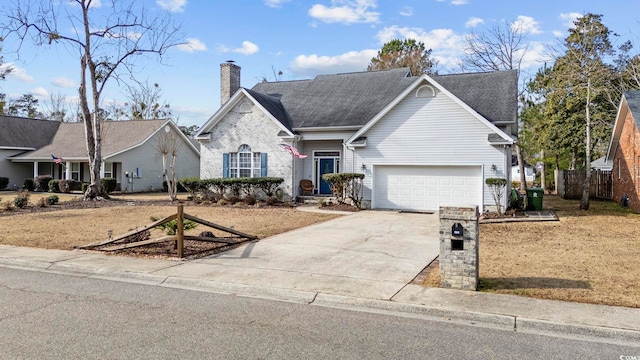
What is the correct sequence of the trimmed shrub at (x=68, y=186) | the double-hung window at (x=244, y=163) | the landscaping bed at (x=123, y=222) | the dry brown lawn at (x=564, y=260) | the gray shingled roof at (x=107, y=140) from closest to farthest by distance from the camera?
the dry brown lawn at (x=564, y=260) → the landscaping bed at (x=123, y=222) → the double-hung window at (x=244, y=163) → the trimmed shrub at (x=68, y=186) → the gray shingled roof at (x=107, y=140)

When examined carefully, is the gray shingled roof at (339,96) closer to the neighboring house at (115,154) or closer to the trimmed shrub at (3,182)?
the neighboring house at (115,154)

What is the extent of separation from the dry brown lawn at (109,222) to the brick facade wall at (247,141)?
11.2 feet

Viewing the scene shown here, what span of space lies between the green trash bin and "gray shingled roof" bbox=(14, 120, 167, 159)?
1060 inches

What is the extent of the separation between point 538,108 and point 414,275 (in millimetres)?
34852

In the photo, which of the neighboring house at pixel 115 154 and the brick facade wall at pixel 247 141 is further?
the neighboring house at pixel 115 154

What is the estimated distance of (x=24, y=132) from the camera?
38438mm

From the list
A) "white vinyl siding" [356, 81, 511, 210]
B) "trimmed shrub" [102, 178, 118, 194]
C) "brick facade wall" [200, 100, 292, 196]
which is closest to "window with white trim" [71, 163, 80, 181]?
"trimmed shrub" [102, 178, 118, 194]

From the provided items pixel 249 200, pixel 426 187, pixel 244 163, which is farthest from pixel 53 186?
pixel 426 187

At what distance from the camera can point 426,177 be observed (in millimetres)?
19875

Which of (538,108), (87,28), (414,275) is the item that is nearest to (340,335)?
(414,275)

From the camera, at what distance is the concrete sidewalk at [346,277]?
572cm

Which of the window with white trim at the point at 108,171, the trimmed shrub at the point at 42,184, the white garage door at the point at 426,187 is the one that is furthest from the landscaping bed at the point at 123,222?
the trimmed shrub at the point at 42,184

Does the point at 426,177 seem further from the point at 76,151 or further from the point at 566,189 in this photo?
the point at 76,151

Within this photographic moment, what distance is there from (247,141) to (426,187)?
9.80 metres
